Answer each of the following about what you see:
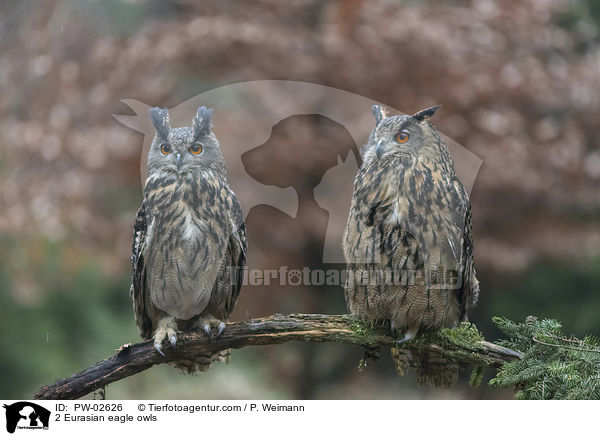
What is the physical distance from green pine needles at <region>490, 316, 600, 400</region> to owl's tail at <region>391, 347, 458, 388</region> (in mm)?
175

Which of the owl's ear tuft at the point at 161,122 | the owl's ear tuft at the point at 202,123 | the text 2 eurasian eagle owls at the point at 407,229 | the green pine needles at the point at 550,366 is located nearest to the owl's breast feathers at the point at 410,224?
the text 2 eurasian eagle owls at the point at 407,229

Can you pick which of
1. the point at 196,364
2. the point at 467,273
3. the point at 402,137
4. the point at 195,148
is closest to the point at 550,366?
the point at 467,273

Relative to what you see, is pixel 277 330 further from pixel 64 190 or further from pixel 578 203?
pixel 578 203

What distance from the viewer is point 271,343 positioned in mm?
1968

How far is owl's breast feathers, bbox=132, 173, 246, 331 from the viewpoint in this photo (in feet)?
6.87

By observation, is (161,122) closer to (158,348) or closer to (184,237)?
(184,237)

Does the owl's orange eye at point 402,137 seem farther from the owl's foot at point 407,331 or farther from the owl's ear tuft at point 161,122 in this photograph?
the owl's ear tuft at point 161,122

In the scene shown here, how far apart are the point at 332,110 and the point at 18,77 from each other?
5.11 feet

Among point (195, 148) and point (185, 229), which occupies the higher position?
point (195, 148)

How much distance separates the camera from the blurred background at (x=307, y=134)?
2.73 metres

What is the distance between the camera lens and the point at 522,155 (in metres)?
2.73

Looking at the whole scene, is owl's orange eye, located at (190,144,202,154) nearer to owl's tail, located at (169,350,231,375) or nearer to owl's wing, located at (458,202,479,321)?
owl's tail, located at (169,350,231,375)
